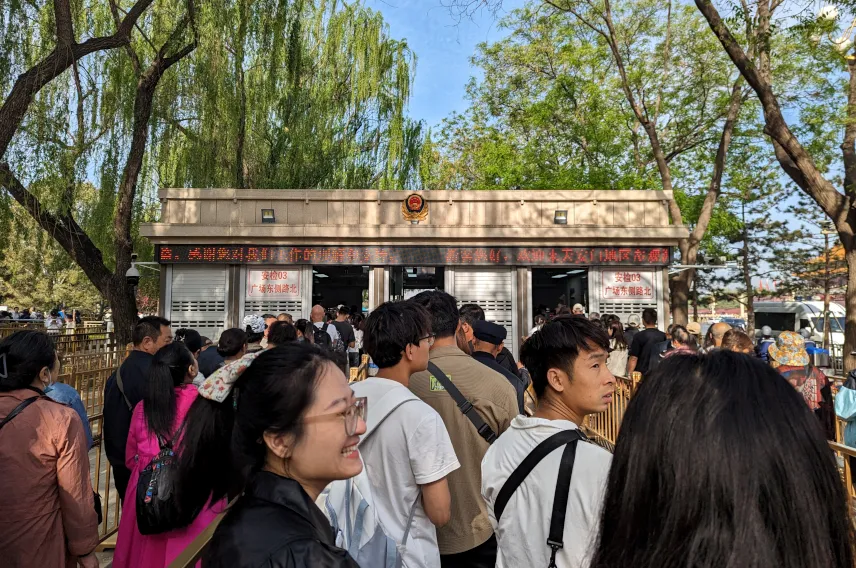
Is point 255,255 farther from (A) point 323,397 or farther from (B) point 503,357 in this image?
(A) point 323,397

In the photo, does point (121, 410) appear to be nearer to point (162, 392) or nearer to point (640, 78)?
point (162, 392)

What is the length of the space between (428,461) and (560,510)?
2.16 ft

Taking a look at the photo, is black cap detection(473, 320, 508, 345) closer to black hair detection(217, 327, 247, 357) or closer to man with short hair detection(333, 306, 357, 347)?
black hair detection(217, 327, 247, 357)

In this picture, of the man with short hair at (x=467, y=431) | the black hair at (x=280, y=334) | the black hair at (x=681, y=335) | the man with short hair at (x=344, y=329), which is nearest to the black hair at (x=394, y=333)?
the man with short hair at (x=467, y=431)

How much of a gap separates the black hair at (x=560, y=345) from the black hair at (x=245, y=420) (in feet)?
3.05

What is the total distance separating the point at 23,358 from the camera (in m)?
2.78

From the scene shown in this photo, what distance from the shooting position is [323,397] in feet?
5.19

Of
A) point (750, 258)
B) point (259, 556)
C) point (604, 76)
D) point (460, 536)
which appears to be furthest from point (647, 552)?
point (750, 258)

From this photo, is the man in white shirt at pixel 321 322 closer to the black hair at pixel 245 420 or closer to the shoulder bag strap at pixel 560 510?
the black hair at pixel 245 420

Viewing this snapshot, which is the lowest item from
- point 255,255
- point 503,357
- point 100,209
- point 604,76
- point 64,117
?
point 503,357

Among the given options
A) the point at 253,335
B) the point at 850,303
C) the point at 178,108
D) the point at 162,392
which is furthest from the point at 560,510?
the point at 178,108

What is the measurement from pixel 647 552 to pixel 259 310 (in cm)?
1260

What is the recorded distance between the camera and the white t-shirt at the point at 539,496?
5.45 ft

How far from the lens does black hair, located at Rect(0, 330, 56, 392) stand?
273 cm
